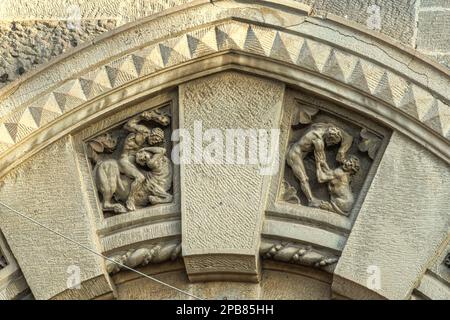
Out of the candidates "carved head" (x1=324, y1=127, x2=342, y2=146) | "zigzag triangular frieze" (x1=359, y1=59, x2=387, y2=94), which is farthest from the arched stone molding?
"carved head" (x1=324, y1=127, x2=342, y2=146)

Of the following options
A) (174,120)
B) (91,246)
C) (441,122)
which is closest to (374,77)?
(441,122)

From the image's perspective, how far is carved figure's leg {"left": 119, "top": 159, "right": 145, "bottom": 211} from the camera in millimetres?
6644

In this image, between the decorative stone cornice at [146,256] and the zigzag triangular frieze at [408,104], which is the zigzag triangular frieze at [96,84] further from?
the zigzag triangular frieze at [408,104]

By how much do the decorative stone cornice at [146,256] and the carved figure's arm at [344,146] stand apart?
693mm

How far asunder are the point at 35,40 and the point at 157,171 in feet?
2.48

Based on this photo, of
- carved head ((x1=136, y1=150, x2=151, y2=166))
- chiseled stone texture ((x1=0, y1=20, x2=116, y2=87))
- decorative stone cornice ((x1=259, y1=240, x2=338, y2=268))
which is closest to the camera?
decorative stone cornice ((x1=259, y1=240, x2=338, y2=268))

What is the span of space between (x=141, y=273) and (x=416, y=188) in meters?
1.09

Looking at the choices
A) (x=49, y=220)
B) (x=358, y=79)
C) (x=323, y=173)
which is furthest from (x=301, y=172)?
(x=49, y=220)

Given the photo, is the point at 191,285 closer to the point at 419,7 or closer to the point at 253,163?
the point at 253,163

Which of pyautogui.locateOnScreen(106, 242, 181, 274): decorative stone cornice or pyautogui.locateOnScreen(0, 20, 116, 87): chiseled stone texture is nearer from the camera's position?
pyautogui.locateOnScreen(106, 242, 181, 274): decorative stone cornice

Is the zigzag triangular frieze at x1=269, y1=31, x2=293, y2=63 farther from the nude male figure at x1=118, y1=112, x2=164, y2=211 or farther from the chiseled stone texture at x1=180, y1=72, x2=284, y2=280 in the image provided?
the nude male figure at x1=118, y1=112, x2=164, y2=211

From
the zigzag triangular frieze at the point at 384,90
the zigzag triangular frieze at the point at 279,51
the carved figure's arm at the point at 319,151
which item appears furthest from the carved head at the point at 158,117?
the zigzag triangular frieze at the point at 384,90

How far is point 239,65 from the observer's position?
6.71 meters

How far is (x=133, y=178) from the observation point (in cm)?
666
